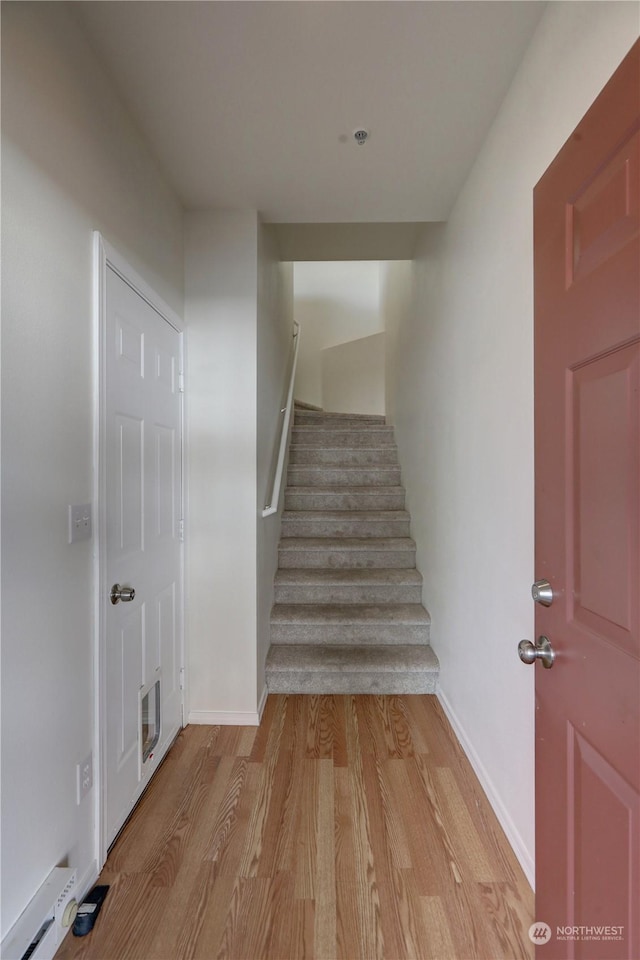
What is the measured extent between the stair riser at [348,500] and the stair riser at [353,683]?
1.41 m

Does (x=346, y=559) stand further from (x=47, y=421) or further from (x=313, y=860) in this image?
(x=47, y=421)

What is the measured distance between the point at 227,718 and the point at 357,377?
14.9ft

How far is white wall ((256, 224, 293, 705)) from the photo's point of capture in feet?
7.29

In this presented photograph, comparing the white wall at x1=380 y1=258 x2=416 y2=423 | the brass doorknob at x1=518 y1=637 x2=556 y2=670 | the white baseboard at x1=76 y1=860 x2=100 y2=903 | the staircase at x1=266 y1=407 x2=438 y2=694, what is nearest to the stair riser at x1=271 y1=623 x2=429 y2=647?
the staircase at x1=266 y1=407 x2=438 y2=694

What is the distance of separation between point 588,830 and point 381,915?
2.54 feet

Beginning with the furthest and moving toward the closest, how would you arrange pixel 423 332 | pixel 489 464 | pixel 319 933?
pixel 423 332 → pixel 489 464 → pixel 319 933

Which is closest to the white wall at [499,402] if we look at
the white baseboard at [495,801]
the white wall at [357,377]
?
the white baseboard at [495,801]

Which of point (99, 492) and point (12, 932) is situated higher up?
point (99, 492)

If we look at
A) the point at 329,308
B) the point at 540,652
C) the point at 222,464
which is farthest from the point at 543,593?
the point at 329,308

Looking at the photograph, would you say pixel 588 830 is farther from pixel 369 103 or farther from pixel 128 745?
pixel 369 103

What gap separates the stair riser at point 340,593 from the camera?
2.80 metres

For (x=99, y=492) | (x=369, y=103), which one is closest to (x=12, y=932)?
(x=99, y=492)

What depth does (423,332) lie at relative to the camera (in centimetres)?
277
